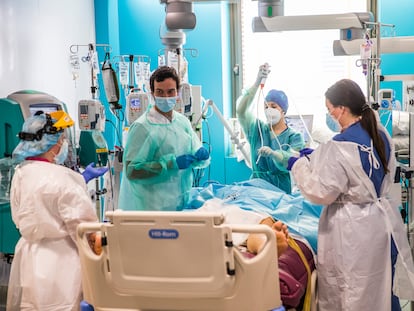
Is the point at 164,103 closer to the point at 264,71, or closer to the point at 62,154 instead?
the point at 264,71

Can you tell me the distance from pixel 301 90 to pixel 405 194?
8.96ft

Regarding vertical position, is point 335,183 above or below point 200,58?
below

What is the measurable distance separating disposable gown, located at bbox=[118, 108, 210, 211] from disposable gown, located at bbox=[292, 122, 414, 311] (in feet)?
2.81

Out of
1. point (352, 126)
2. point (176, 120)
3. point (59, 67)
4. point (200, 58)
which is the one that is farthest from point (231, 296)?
point (200, 58)

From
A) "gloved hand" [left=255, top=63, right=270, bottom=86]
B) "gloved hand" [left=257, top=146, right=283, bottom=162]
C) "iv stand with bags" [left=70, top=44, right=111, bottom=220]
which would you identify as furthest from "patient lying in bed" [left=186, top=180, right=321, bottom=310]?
"gloved hand" [left=255, top=63, right=270, bottom=86]

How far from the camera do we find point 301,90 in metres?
6.39

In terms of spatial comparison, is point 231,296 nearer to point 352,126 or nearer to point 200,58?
point 352,126

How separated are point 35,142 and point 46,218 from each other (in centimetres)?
34

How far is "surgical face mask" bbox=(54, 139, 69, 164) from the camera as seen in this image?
8.78 ft

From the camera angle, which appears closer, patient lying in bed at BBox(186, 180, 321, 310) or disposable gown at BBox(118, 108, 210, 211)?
patient lying in bed at BBox(186, 180, 321, 310)

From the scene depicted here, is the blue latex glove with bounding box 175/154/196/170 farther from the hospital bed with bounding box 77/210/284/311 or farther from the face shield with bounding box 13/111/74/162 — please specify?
the hospital bed with bounding box 77/210/284/311

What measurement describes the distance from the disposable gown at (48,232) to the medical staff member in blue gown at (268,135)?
5.49ft

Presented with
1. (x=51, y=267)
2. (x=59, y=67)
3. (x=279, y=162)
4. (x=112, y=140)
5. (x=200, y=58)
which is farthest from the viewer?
(x=200, y=58)

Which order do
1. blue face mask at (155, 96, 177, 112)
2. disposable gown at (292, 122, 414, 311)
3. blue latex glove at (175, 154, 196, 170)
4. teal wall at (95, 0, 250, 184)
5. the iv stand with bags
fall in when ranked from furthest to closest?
1. teal wall at (95, 0, 250, 184)
2. the iv stand with bags
3. blue face mask at (155, 96, 177, 112)
4. blue latex glove at (175, 154, 196, 170)
5. disposable gown at (292, 122, 414, 311)
